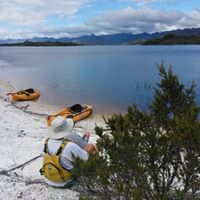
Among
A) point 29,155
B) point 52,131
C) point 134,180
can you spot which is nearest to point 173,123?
point 134,180

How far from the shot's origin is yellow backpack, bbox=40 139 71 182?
612 centimetres

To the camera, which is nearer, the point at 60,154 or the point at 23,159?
the point at 60,154

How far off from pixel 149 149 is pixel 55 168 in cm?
257

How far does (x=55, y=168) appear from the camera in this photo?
244 inches

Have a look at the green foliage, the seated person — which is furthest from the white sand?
the green foliage

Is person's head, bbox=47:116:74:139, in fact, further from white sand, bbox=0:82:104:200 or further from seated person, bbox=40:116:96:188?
white sand, bbox=0:82:104:200

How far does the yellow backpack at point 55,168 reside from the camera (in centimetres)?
612

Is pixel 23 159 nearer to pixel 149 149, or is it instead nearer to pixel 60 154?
pixel 60 154

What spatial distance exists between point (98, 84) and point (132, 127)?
2728 centimetres

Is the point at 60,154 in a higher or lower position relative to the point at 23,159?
higher

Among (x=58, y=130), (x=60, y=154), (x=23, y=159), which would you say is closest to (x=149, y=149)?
(x=60, y=154)

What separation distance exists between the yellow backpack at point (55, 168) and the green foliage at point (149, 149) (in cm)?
161

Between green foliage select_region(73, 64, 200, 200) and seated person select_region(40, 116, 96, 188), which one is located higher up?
green foliage select_region(73, 64, 200, 200)

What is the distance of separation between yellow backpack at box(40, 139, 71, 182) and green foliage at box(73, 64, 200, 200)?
1.61 metres
